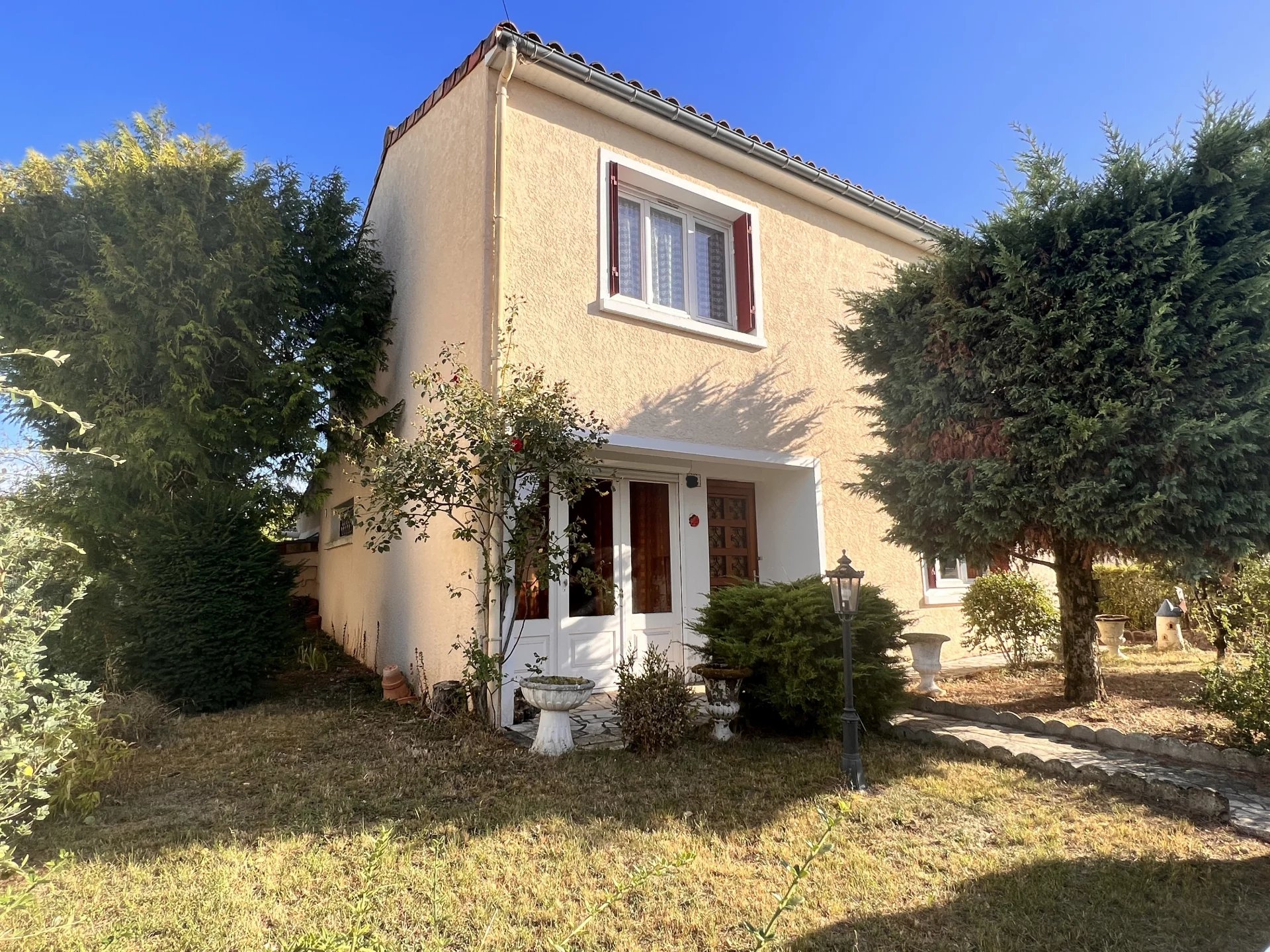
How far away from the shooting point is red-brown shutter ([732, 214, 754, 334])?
367 inches

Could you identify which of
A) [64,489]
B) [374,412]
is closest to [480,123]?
[374,412]

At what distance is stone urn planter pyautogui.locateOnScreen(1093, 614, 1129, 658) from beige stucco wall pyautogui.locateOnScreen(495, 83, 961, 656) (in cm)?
243

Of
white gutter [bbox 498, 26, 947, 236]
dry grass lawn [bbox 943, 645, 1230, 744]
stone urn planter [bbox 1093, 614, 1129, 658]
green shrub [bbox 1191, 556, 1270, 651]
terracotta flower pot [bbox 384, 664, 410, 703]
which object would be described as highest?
white gutter [bbox 498, 26, 947, 236]

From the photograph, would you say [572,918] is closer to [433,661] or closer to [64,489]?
[433,661]

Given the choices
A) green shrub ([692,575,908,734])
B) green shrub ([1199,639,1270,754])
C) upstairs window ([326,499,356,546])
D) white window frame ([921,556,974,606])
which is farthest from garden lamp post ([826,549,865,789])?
upstairs window ([326,499,356,546])

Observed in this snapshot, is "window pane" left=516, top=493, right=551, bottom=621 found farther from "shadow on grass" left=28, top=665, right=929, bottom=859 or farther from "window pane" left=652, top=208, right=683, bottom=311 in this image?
"window pane" left=652, top=208, right=683, bottom=311

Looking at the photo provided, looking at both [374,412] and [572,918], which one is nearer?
[572,918]

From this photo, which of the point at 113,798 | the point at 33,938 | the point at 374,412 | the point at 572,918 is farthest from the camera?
the point at 374,412

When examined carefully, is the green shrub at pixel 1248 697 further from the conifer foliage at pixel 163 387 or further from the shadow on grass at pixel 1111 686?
the conifer foliage at pixel 163 387

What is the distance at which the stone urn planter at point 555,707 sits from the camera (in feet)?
19.9

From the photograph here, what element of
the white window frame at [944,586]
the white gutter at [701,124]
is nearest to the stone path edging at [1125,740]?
the white window frame at [944,586]

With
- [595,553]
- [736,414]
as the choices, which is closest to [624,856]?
[595,553]

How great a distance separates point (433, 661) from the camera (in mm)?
7902

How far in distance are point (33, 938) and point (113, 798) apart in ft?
7.05
